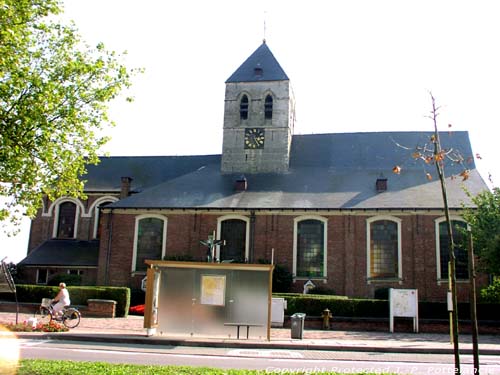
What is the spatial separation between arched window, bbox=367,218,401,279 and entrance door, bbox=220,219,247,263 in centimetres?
678

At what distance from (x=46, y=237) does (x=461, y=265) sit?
26.3 m

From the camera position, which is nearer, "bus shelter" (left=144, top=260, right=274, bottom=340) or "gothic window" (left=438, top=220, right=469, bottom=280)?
"bus shelter" (left=144, top=260, right=274, bottom=340)

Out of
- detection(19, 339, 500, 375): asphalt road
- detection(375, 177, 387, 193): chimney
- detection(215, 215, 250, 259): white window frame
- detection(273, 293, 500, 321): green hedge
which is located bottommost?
detection(19, 339, 500, 375): asphalt road

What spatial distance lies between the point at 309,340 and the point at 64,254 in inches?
855

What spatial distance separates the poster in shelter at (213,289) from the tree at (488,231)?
35.0 feet

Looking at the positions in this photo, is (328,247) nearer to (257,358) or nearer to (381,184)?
(381,184)

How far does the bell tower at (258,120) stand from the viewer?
3500 centimetres

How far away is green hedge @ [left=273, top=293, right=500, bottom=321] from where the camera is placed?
21.9 metres

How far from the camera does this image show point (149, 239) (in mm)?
31422

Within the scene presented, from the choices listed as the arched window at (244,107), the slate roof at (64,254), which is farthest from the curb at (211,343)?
the arched window at (244,107)

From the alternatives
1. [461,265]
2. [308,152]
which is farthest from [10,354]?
[308,152]

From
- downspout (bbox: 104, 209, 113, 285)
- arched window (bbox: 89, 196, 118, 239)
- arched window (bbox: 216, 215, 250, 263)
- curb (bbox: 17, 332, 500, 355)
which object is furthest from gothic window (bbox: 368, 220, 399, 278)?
arched window (bbox: 89, 196, 118, 239)

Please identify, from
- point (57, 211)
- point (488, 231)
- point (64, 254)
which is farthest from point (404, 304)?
point (57, 211)

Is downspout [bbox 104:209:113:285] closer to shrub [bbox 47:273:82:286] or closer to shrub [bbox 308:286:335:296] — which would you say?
shrub [bbox 47:273:82:286]
